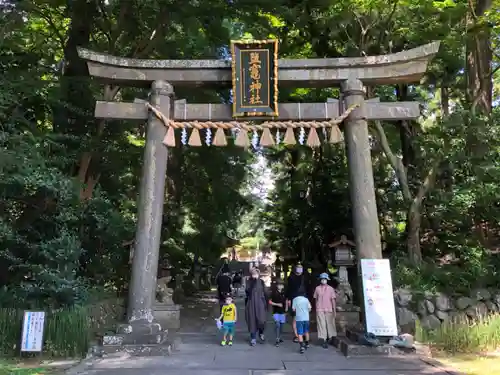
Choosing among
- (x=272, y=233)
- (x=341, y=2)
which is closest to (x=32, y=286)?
(x=341, y=2)

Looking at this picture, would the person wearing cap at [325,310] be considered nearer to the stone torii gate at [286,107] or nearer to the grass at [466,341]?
the stone torii gate at [286,107]

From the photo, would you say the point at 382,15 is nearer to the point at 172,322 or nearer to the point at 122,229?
the point at 122,229

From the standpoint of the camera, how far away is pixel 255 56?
9633 millimetres

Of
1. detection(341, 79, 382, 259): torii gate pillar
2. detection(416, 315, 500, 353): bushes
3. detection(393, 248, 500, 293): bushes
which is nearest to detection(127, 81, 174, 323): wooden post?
detection(341, 79, 382, 259): torii gate pillar

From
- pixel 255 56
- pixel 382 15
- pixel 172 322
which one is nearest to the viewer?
pixel 255 56

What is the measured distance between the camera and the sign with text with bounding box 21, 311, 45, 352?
805 centimetres

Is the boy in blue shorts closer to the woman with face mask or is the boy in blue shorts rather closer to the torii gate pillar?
the woman with face mask

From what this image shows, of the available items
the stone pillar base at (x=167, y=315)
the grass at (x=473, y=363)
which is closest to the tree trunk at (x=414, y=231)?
the grass at (x=473, y=363)

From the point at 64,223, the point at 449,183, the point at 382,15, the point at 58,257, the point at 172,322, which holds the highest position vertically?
the point at 382,15

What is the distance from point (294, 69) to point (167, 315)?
7.27 metres

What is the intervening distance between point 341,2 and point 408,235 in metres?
7.34

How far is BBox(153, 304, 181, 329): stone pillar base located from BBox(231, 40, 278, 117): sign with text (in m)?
5.69

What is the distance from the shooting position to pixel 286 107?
990cm

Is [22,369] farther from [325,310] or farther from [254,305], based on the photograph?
[325,310]
